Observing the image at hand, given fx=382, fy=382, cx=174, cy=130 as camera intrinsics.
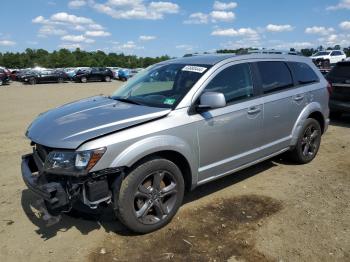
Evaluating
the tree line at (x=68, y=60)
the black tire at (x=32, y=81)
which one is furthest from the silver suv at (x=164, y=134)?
the tree line at (x=68, y=60)

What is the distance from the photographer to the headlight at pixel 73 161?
3.50 meters

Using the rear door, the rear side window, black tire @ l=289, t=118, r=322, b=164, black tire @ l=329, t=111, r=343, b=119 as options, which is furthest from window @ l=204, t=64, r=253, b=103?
black tire @ l=329, t=111, r=343, b=119

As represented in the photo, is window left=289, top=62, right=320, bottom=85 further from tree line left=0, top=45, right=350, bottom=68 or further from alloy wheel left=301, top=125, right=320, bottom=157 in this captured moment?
tree line left=0, top=45, right=350, bottom=68

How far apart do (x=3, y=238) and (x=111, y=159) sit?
1.57 meters

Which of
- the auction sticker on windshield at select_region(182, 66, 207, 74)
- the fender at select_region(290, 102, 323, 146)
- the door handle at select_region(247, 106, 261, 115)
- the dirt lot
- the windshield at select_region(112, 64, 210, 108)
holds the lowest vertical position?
the dirt lot

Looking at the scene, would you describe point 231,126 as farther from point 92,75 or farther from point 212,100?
point 92,75

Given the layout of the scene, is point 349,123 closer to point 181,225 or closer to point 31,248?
point 181,225

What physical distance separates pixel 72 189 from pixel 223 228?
1679 mm

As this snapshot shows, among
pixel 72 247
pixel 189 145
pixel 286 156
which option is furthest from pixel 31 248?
pixel 286 156

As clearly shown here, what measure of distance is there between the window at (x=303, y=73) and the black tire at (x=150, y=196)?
2871mm

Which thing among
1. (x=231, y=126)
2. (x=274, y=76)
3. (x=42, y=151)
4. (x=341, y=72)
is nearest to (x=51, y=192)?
(x=42, y=151)

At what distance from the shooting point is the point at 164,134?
4.00 metres

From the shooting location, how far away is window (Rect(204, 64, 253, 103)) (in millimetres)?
4631

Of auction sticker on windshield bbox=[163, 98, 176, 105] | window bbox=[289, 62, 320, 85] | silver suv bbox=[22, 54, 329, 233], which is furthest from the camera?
window bbox=[289, 62, 320, 85]
